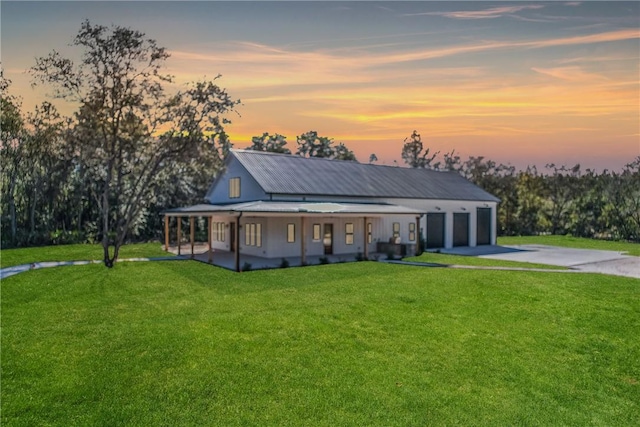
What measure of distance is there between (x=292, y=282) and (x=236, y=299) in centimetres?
279

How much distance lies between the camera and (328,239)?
21.5m

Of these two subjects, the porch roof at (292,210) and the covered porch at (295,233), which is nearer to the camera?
the porch roof at (292,210)

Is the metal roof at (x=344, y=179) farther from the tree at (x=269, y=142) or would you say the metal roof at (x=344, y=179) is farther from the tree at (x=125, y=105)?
the tree at (x=269, y=142)

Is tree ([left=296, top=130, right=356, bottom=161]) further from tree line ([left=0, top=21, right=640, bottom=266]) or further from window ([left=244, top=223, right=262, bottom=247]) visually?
window ([left=244, top=223, right=262, bottom=247])

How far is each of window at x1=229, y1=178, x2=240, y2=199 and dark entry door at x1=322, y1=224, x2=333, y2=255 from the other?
546 centimetres

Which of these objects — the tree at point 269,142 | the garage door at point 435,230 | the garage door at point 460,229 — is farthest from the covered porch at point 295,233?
the tree at point 269,142

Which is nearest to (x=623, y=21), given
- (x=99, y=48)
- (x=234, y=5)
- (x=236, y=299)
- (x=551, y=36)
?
(x=551, y=36)

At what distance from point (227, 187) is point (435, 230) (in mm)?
12569

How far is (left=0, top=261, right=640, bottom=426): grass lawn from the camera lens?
5.57 metres

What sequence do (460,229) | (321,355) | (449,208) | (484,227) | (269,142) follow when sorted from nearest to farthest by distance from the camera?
1. (321,355)
2. (449,208)
3. (460,229)
4. (484,227)
5. (269,142)

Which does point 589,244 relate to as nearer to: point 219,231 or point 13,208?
point 219,231

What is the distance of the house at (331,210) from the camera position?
20062 millimetres

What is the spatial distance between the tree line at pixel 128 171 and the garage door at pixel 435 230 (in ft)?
41.9

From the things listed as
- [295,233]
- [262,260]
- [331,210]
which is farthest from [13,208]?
[331,210]
